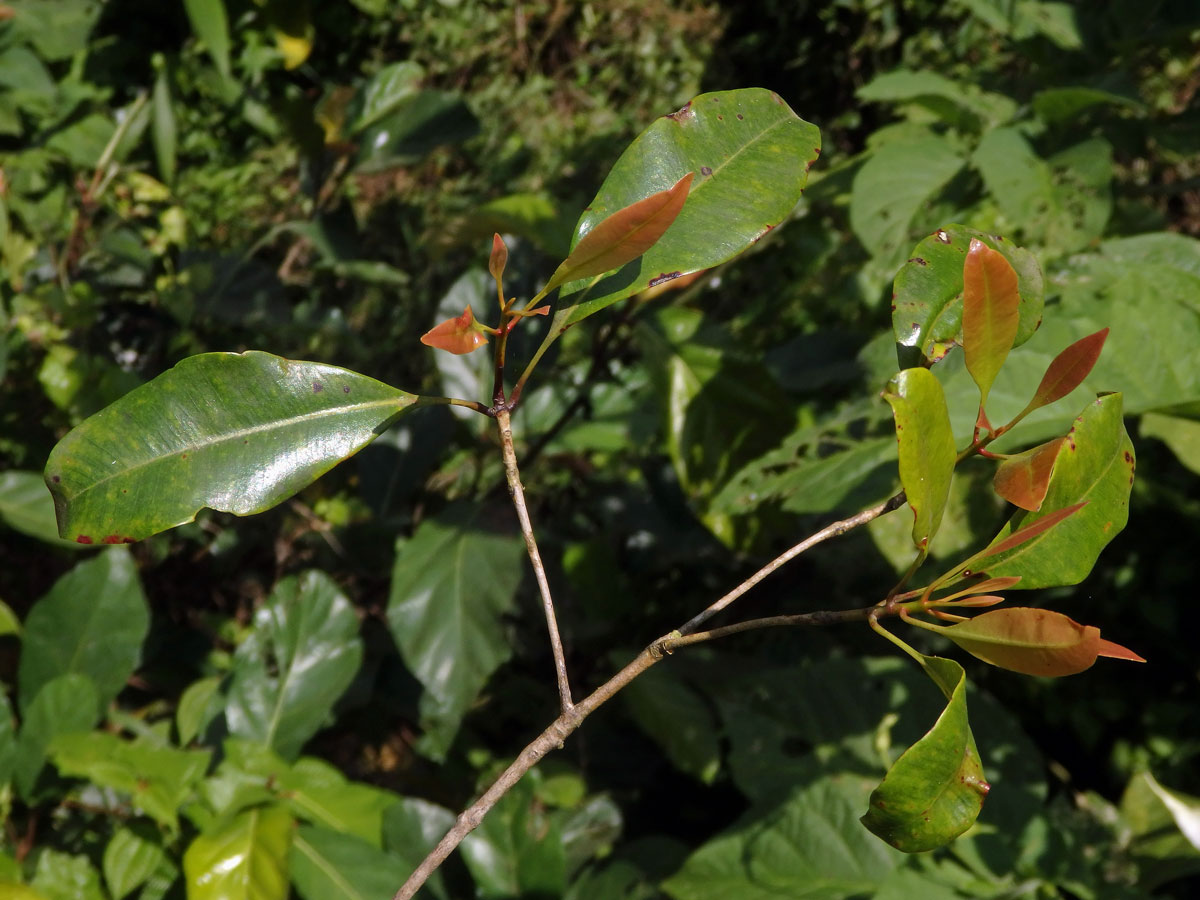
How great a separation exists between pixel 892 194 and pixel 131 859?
1.22 m

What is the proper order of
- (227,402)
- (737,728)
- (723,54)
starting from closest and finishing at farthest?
(227,402) < (737,728) < (723,54)

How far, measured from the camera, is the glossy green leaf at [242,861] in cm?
96

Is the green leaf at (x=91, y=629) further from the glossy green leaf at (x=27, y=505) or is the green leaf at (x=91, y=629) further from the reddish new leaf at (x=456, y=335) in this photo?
the reddish new leaf at (x=456, y=335)

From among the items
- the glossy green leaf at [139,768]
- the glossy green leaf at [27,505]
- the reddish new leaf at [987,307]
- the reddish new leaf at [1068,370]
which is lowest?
the glossy green leaf at [139,768]

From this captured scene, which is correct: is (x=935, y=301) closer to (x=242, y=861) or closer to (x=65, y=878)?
(x=242, y=861)

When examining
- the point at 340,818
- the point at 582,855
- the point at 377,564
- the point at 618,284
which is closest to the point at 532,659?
the point at 377,564

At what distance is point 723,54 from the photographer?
162 inches

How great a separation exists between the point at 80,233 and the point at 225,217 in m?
1.47

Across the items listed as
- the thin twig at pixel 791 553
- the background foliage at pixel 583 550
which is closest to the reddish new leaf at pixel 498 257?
the thin twig at pixel 791 553

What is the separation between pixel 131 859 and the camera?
3.46 feet

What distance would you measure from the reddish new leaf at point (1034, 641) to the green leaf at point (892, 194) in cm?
93

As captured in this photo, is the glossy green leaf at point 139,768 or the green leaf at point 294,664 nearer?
the glossy green leaf at point 139,768

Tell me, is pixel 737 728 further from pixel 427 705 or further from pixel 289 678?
pixel 289 678

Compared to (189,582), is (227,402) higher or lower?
higher
